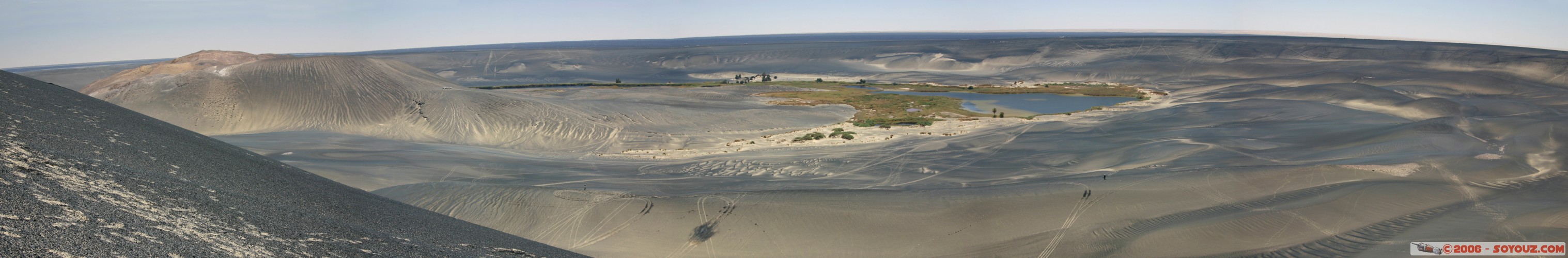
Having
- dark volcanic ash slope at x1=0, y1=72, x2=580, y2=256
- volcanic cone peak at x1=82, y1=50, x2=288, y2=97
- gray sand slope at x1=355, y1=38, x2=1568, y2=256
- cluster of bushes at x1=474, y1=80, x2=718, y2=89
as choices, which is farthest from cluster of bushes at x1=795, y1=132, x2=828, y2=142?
cluster of bushes at x1=474, y1=80, x2=718, y2=89

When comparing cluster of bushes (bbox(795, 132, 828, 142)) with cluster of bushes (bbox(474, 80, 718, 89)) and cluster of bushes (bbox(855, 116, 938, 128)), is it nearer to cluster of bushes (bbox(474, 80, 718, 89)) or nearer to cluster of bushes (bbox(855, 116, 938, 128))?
cluster of bushes (bbox(855, 116, 938, 128))

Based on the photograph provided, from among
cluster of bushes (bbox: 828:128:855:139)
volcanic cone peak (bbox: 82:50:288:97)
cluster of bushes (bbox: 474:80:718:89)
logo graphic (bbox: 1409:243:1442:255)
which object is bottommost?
logo graphic (bbox: 1409:243:1442:255)

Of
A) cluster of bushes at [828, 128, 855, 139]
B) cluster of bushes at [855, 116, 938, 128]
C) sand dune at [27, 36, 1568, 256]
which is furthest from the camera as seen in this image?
cluster of bushes at [855, 116, 938, 128]

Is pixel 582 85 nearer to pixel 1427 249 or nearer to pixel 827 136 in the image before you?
pixel 827 136

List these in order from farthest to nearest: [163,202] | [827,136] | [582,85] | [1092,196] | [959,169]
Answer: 1. [582,85]
2. [827,136]
3. [959,169]
4. [1092,196]
5. [163,202]

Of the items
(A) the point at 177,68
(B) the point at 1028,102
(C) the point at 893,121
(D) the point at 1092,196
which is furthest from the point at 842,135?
(A) the point at 177,68

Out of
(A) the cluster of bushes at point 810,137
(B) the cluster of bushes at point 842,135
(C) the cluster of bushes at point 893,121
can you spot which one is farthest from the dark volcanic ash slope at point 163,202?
(C) the cluster of bushes at point 893,121

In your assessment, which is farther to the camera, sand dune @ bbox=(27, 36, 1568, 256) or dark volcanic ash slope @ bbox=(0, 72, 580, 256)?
sand dune @ bbox=(27, 36, 1568, 256)
